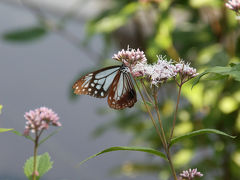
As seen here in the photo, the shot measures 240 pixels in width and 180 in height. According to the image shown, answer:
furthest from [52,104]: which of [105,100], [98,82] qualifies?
[98,82]

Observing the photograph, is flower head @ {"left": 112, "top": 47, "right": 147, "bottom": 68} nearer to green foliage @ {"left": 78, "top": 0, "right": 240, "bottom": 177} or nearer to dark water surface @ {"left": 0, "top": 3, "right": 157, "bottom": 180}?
green foliage @ {"left": 78, "top": 0, "right": 240, "bottom": 177}

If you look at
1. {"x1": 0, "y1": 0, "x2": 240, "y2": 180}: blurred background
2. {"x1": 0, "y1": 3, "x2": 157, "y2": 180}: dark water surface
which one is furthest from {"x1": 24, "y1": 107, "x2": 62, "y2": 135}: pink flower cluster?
{"x1": 0, "y1": 3, "x2": 157, "y2": 180}: dark water surface

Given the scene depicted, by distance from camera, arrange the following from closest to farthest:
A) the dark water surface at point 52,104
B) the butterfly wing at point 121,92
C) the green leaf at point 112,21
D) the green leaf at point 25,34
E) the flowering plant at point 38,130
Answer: the flowering plant at point 38,130 → the butterfly wing at point 121,92 → the green leaf at point 112,21 → the green leaf at point 25,34 → the dark water surface at point 52,104

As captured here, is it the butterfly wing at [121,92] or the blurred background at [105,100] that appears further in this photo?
the blurred background at [105,100]

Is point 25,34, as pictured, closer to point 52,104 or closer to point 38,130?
point 38,130

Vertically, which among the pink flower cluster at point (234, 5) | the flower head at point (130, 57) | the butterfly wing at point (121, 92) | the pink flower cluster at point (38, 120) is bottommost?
the pink flower cluster at point (38, 120)

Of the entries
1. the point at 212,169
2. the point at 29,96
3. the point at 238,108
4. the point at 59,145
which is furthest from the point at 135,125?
the point at 29,96

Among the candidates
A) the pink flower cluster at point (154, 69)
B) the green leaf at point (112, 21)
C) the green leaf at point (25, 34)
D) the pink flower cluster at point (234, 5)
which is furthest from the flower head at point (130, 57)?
the green leaf at point (25, 34)

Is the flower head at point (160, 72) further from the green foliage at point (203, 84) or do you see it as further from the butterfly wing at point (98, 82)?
the green foliage at point (203, 84)
